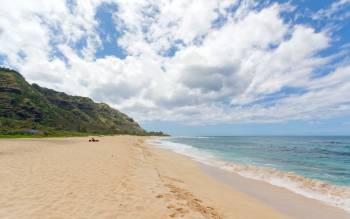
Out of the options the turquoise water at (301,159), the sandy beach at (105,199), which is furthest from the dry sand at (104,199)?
the turquoise water at (301,159)

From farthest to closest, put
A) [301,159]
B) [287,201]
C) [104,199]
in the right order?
[301,159]
[287,201]
[104,199]

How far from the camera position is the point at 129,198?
9391mm

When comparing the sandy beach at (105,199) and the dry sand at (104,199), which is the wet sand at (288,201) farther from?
the dry sand at (104,199)

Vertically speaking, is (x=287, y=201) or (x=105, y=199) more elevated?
(x=105, y=199)

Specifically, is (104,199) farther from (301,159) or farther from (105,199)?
(301,159)

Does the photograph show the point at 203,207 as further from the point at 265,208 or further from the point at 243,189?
the point at 243,189

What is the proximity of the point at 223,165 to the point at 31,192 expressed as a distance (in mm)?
19955

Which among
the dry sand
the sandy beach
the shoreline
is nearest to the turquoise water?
the shoreline

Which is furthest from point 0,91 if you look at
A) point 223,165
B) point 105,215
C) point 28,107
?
point 105,215

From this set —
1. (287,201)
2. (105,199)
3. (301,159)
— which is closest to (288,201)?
(287,201)

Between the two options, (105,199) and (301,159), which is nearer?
(105,199)

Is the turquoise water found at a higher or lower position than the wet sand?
higher

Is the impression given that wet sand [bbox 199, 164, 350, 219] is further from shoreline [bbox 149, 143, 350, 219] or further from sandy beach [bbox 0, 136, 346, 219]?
sandy beach [bbox 0, 136, 346, 219]

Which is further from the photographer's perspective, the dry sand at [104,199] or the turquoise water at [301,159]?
the turquoise water at [301,159]
